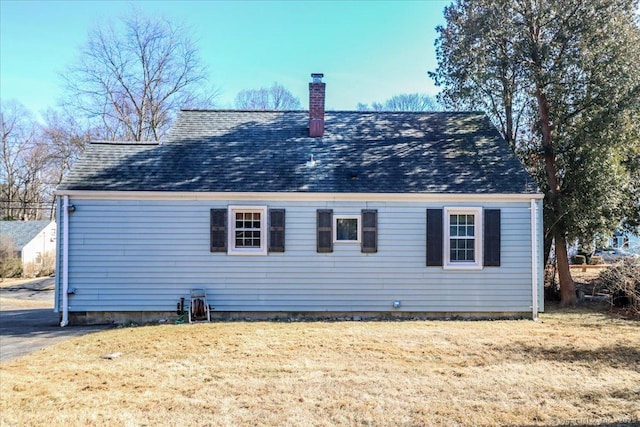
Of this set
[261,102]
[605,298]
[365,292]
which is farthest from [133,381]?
[261,102]

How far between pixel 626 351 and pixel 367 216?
5457 mm

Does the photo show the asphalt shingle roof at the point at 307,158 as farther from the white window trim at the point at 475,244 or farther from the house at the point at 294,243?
the white window trim at the point at 475,244

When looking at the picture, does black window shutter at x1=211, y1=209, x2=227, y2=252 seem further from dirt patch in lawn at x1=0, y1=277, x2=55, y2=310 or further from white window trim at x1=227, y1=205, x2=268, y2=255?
dirt patch in lawn at x1=0, y1=277, x2=55, y2=310

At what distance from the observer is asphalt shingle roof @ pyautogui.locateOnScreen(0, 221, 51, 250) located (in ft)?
87.9

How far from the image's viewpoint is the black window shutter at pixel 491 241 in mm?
9805

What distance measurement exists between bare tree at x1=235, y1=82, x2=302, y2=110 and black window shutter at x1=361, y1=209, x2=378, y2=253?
26359mm

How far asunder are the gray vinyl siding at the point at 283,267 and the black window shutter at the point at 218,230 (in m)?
0.15

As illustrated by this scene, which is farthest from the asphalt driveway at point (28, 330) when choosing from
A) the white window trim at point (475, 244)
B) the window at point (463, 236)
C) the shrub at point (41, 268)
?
the shrub at point (41, 268)

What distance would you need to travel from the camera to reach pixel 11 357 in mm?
6703

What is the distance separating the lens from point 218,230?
9.72 m

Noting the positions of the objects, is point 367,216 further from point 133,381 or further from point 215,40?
point 215,40

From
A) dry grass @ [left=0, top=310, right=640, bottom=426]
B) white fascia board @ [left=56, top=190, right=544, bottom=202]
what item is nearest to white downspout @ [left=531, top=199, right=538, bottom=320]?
white fascia board @ [left=56, top=190, right=544, bottom=202]

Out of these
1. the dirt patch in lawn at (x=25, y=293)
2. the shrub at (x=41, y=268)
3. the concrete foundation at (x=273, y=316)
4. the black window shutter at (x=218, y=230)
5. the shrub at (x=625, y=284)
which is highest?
the black window shutter at (x=218, y=230)

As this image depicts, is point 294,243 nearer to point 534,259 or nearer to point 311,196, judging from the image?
point 311,196
